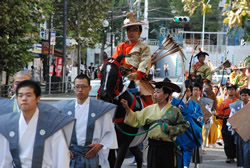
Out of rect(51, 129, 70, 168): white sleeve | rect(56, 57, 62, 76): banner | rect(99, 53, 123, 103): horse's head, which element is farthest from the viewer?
rect(56, 57, 62, 76): banner

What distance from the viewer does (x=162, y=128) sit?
705cm

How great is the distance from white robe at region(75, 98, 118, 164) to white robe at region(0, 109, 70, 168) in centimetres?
137

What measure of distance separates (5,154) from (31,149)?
249 millimetres

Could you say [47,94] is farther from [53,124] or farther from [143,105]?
[53,124]

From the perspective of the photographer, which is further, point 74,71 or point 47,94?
point 74,71

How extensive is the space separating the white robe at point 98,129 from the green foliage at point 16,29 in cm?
1020

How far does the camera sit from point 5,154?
4625 mm

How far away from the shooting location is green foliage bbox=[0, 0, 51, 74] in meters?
16.0

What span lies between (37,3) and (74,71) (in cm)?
2069

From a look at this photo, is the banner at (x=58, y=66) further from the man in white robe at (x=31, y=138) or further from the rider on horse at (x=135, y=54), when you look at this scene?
the man in white robe at (x=31, y=138)

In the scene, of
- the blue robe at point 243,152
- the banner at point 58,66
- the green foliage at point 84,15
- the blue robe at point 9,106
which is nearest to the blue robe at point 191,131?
the blue robe at point 243,152

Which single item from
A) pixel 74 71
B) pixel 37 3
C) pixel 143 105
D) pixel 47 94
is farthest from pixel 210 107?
pixel 74 71

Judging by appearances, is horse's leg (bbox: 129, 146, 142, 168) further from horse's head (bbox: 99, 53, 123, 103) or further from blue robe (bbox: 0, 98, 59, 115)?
blue robe (bbox: 0, 98, 59, 115)

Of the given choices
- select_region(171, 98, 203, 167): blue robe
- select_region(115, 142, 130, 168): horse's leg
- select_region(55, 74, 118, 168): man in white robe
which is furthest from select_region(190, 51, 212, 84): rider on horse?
select_region(55, 74, 118, 168): man in white robe
